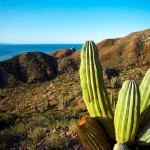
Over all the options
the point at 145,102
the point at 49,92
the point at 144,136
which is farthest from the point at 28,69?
the point at 144,136

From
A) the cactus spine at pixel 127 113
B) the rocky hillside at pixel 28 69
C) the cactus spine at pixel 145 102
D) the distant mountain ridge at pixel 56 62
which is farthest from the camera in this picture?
the rocky hillside at pixel 28 69

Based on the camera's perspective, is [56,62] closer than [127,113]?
No

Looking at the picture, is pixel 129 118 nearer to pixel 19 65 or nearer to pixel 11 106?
pixel 11 106

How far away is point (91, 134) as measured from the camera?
410cm

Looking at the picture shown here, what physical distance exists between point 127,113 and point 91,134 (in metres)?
0.58

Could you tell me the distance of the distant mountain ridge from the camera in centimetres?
5175

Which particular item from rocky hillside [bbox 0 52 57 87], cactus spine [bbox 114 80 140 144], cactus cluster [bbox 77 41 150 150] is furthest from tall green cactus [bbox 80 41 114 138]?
rocky hillside [bbox 0 52 57 87]

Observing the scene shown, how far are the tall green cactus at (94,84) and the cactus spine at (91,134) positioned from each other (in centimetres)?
20

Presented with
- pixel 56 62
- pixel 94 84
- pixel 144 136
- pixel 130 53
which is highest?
pixel 94 84

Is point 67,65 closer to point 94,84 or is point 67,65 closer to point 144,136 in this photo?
point 94,84

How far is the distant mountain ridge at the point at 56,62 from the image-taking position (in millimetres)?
51750

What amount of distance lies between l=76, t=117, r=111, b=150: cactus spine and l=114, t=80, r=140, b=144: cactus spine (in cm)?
24

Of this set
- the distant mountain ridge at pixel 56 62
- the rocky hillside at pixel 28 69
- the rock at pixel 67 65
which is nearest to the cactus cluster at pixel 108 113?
the distant mountain ridge at pixel 56 62

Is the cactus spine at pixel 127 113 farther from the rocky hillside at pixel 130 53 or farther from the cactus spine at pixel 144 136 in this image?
the rocky hillside at pixel 130 53
